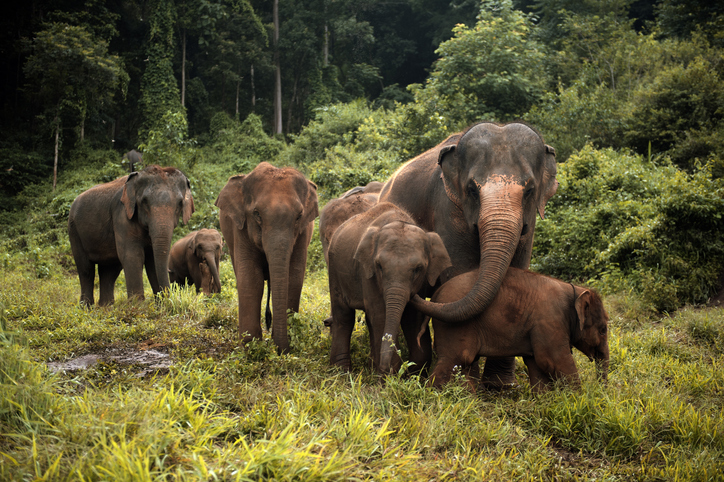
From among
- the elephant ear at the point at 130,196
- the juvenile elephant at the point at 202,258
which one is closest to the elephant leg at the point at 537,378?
the elephant ear at the point at 130,196

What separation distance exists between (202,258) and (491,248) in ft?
24.3

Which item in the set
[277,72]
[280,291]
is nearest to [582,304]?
[280,291]

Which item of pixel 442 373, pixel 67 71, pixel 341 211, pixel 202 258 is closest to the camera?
pixel 442 373

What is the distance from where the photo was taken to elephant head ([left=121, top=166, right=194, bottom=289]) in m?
8.39

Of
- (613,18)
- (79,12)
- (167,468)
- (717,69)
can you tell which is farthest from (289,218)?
(613,18)

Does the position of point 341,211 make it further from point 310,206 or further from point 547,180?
point 547,180

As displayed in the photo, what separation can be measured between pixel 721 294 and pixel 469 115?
12.2 metres

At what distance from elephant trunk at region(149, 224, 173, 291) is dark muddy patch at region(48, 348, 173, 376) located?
264 centimetres

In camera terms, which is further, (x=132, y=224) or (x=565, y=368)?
(x=132, y=224)

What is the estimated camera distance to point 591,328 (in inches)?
195

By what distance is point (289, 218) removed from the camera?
5.62 meters

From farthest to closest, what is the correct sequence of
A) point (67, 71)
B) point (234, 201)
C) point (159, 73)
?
point (159, 73) → point (67, 71) → point (234, 201)

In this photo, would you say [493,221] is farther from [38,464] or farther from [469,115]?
[469,115]

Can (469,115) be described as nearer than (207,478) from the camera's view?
No
